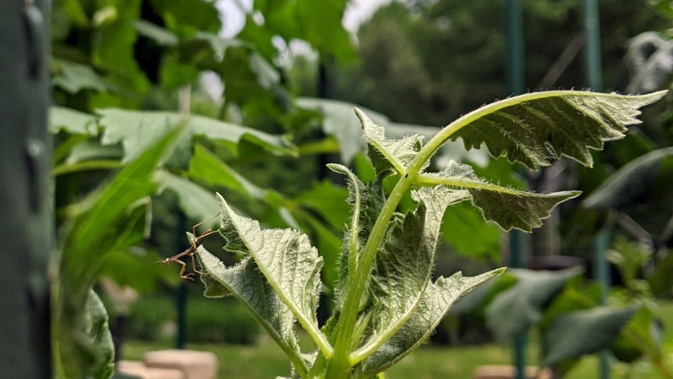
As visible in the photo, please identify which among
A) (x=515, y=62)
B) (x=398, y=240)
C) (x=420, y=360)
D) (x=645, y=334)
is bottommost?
(x=420, y=360)

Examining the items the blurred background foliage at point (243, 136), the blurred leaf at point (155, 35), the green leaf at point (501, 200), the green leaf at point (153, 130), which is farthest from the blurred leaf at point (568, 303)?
the green leaf at point (501, 200)

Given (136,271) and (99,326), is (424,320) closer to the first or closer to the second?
(99,326)

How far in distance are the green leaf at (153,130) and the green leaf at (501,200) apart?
0.29 m

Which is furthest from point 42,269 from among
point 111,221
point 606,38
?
point 606,38

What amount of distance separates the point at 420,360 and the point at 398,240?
7.38ft

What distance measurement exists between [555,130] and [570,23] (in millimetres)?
3040

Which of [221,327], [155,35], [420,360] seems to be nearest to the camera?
[155,35]

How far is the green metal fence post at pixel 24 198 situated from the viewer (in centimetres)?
10

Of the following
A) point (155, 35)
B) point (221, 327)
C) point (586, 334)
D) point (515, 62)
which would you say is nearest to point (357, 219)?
point (586, 334)

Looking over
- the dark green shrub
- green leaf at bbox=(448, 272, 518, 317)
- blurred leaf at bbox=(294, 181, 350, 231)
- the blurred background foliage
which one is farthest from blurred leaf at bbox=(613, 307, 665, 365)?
the dark green shrub

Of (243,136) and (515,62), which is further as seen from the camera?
(515,62)

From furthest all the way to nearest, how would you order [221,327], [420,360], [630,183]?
[221,327], [420,360], [630,183]

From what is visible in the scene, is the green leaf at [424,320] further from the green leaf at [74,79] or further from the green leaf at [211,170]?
the green leaf at [74,79]

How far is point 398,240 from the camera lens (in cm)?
15
